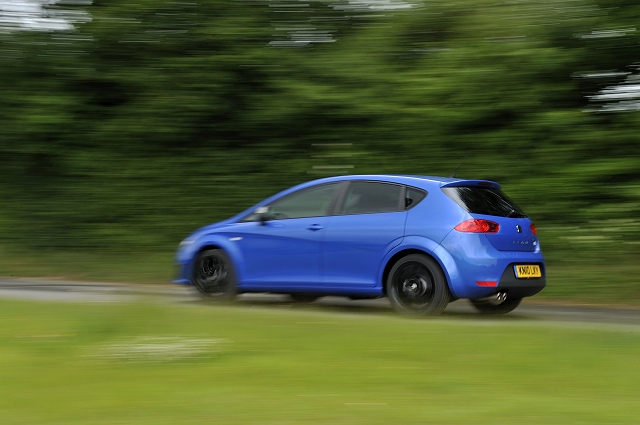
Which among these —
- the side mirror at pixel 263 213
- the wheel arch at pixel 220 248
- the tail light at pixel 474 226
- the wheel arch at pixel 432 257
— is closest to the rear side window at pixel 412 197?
the wheel arch at pixel 432 257

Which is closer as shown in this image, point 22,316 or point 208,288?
point 22,316

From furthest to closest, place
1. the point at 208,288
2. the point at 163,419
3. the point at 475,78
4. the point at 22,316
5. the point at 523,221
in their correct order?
the point at 475,78 < the point at 208,288 < the point at 523,221 < the point at 22,316 < the point at 163,419

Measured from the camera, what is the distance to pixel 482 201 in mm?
9469

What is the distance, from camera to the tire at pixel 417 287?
29.8ft

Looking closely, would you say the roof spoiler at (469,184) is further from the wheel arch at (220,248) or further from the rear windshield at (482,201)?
the wheel arch at (220,248)

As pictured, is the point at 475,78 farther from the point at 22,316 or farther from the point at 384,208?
the point at 22,316

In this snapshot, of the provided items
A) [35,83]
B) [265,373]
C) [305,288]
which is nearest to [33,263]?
[35,83]

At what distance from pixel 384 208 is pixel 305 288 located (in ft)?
4.31

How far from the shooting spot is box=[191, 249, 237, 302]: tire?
35.0ft

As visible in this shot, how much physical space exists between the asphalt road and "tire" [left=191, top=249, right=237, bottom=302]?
7.2 inches

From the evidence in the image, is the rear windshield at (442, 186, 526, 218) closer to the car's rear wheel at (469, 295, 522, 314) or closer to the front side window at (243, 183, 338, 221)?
the car's rear wheel at (469, 295, 522, 314)

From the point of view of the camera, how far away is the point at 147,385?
5.46 meters

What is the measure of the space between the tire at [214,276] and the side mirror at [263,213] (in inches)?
24.8

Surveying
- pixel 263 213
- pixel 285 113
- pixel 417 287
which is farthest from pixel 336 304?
pixel 285 113
